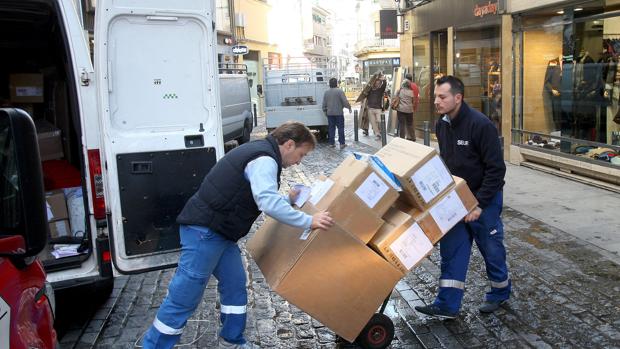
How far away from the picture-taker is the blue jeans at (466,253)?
4289 millimetres

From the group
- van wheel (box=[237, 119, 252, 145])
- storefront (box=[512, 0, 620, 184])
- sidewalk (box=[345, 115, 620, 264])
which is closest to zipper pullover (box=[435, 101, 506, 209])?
sidewalk (box=[345, 115, 620, 264])

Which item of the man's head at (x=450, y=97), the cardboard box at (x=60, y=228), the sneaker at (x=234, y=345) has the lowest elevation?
the sneaker at (x=234, y=345)

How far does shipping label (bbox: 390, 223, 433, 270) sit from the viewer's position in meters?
3.66

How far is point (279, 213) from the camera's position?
3.30 m

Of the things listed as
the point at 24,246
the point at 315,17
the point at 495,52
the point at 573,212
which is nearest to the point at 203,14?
the point at 24,246

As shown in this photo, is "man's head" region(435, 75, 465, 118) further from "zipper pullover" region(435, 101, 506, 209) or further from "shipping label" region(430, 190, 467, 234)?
"shipping label" region(430, 190, 467, 234)

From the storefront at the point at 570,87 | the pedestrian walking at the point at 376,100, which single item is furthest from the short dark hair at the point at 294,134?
the pedestrian walking at the point at 376,100

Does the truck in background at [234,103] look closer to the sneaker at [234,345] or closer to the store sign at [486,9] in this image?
the store sign at [486,9]

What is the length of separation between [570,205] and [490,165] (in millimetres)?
4134

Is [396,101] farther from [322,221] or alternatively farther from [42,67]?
[322,221]

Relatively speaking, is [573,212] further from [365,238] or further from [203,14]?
[203,14]

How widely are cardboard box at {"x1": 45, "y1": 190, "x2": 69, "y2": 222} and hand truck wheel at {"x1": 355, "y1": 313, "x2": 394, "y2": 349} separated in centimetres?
257

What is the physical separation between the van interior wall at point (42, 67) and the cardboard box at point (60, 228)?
0.03m

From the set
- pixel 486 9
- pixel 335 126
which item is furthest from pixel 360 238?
pixel 335 126
